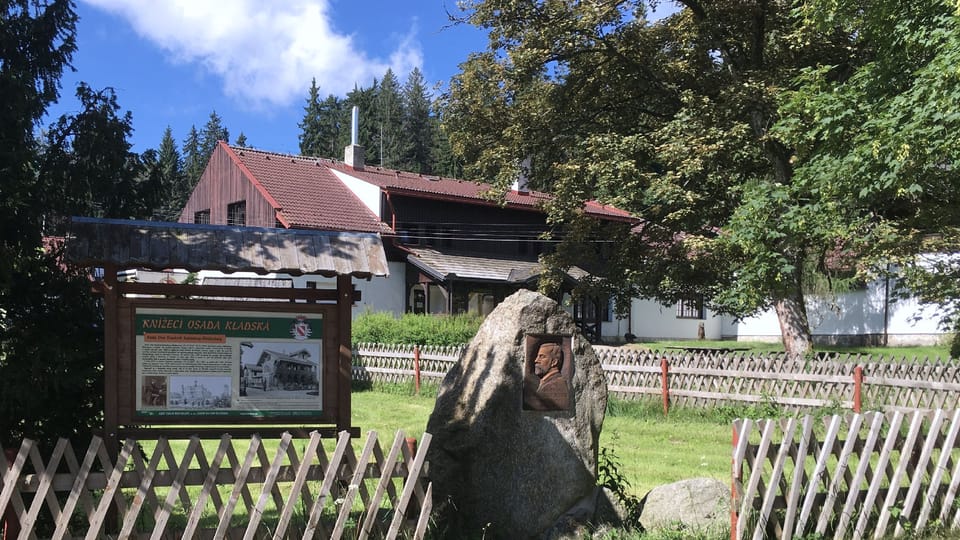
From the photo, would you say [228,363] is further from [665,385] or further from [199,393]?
[665,385]

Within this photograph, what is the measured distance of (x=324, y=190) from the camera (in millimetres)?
31641

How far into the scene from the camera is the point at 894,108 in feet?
37.2

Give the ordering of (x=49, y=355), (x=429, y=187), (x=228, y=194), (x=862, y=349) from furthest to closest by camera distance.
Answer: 1. (x=429, y=187)
2. (x=228, y=194)
3. (x=862, y=349)
4. (x=49, y=355)

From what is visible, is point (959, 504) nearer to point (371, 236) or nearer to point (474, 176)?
point (371, 236)

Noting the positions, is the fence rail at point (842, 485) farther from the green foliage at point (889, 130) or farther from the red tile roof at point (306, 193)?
the red tile roof at point (306, 193)

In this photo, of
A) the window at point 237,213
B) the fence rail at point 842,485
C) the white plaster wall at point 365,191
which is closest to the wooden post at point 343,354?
the fence rail at point 842,485

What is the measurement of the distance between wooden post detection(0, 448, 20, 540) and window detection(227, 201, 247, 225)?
91.1ft

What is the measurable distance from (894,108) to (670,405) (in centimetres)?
620

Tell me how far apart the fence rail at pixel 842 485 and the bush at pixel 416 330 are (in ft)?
47.6

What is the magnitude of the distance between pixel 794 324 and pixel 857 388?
5593 millimetres

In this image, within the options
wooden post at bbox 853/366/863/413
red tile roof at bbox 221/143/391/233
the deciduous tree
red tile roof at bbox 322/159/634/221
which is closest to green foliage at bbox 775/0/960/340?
the deciduous tree

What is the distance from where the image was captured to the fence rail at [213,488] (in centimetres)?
464

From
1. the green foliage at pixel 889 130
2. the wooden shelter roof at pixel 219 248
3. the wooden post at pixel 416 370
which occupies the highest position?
the green foliage at pixel 889 130

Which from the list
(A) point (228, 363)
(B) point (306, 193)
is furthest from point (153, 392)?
(B) point (306, 193)
